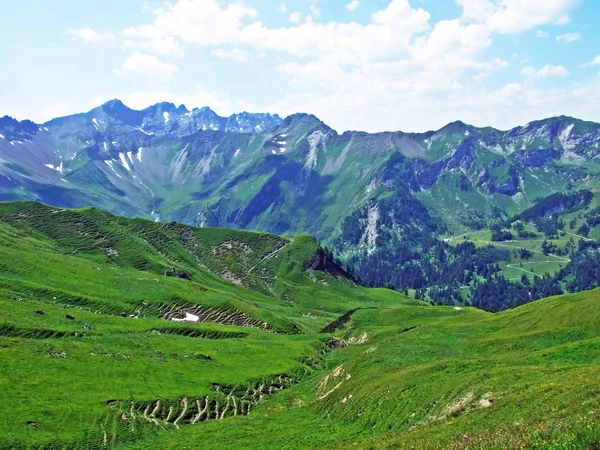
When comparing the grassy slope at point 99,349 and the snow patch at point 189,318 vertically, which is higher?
the grassy slope at point 99,349

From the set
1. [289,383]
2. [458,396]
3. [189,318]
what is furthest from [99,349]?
[458,396]

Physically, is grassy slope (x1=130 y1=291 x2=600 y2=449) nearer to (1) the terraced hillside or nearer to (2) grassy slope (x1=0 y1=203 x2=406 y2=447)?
(1) the terraced hillside

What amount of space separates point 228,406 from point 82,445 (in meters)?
29.5

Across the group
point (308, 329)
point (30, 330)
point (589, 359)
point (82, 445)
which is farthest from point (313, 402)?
point (308, 329)

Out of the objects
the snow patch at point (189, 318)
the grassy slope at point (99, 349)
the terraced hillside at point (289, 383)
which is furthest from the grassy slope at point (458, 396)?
the snow patch at point (189, 318)

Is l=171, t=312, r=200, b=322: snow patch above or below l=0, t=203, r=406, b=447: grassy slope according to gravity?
below

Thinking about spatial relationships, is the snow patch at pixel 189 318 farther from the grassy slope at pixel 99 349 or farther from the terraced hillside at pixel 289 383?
the terraced hillside at pixel 289 383

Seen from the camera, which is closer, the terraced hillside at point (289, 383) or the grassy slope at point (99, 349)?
the terraced hillside at point (289, 383)

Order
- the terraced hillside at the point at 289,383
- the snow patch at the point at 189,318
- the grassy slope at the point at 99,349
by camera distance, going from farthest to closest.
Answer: the snow patch at the point at 189,318 < the grassy slope at the point at 99,349 < the terraced hillside at the point at 289,383

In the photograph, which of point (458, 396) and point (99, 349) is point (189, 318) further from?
point (458, 396)

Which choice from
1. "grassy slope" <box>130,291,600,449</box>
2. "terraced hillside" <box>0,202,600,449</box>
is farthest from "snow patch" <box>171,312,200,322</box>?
"grassy slope" <box>130,291,600,449</box>

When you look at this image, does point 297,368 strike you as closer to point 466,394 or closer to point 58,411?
point 58,411

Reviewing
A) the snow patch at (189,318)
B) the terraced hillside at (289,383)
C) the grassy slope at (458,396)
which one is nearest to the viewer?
the grassy slope at (458,396)

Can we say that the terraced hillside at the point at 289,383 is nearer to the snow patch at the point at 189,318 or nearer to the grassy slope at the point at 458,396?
the grassy slope at the point at 458,396
